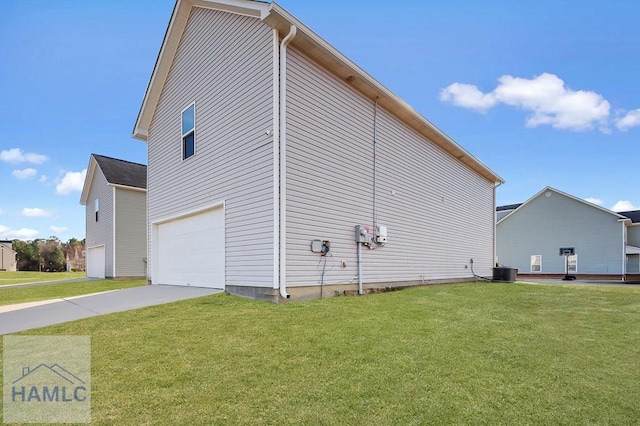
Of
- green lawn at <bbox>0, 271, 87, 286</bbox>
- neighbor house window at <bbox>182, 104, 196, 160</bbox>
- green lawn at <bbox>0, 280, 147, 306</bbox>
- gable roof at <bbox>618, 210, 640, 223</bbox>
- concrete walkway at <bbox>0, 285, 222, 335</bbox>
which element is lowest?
green lawn at <bbox>0, 271, 87, 286</bbox>

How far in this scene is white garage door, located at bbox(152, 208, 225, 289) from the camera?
836 centimetres

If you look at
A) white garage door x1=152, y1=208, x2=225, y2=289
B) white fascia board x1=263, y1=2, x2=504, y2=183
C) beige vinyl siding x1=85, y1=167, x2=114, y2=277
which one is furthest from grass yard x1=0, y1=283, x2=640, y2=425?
beige vinyl siding x1=85, y1=167, x2=114, y2=277

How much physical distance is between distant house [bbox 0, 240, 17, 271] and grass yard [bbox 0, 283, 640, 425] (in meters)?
55.6

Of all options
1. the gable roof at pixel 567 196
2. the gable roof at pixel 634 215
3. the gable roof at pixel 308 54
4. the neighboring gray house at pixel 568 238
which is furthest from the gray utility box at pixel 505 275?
the gable roof at pixel 634 215

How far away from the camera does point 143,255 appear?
1802 centimetres

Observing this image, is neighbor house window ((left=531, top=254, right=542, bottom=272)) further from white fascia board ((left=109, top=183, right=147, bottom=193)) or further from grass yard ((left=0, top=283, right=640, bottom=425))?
white fascia board ((left=109, top=183, right=147, bottom=193))

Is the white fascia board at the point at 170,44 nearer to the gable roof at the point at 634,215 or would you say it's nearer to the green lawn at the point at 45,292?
the green lawn at the point at 45,292

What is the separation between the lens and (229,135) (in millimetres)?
8000

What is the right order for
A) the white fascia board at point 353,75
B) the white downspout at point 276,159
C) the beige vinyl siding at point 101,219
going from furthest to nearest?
the beige vinyl siding at point 101,219 → the white fascia board at point 353,75 → the white downspout at point 276,159

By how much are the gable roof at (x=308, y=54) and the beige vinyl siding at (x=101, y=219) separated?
8061 millimetres

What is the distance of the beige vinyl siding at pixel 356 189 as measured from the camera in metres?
7.07

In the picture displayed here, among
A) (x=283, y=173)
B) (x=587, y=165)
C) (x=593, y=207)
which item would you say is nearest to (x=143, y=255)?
(x=283, y=173)

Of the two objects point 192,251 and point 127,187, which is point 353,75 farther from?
point 127,187

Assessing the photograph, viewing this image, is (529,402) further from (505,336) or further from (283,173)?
(283,173)
